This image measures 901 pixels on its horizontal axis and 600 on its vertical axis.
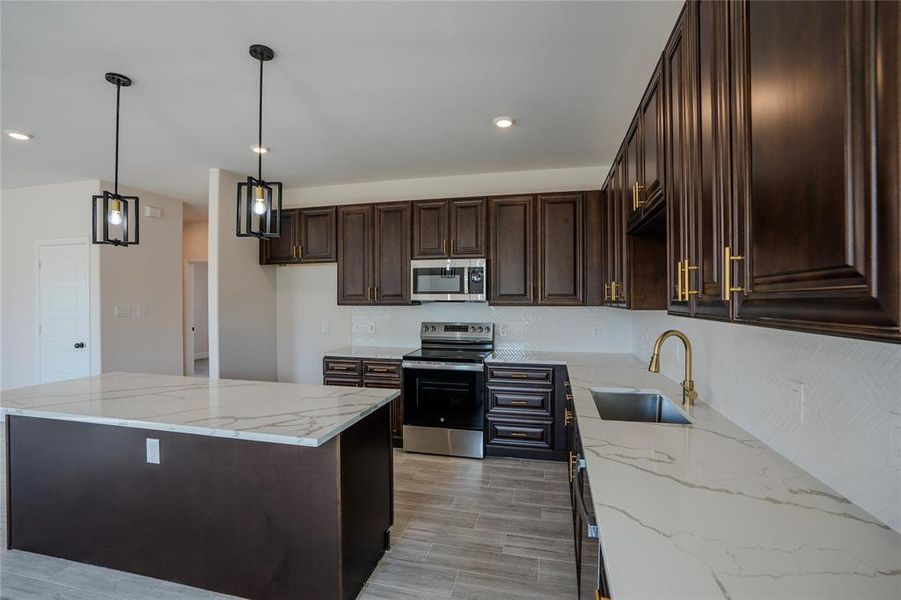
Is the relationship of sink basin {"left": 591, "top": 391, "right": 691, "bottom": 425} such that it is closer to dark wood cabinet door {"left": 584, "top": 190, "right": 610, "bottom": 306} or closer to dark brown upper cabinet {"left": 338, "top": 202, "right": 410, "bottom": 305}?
dark wood cabinet door {"left": 584, "top": 190, "right": 610, "bottom": 306}

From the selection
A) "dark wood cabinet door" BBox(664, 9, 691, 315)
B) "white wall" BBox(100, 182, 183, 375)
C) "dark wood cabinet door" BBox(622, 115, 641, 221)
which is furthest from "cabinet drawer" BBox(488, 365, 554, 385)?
"white wall" BBox(100, 182, 183, 375)

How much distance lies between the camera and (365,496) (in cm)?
202

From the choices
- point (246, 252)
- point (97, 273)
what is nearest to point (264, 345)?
point (246, 252)

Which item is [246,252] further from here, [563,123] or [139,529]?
[563,123]

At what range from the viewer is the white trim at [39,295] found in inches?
169

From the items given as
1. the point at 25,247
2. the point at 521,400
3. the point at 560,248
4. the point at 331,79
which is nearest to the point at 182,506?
the point at 331,79

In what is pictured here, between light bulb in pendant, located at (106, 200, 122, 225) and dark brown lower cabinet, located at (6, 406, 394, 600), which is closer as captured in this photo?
dark brown lower cabinet, located at (6, 406, 394, 600)

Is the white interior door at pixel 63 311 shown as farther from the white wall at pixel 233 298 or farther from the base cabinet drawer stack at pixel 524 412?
the base cabinet drawer stack at pixel 524 412

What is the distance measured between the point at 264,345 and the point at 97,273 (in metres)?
1.81

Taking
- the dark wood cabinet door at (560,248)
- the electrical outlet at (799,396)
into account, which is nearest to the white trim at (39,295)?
the dark wood cabinet door at (560,248)

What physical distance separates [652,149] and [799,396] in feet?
3.54

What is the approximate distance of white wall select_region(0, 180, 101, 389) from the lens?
443 cm

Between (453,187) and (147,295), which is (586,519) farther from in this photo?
(147,295)

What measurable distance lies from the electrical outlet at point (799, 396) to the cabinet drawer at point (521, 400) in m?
2.23
